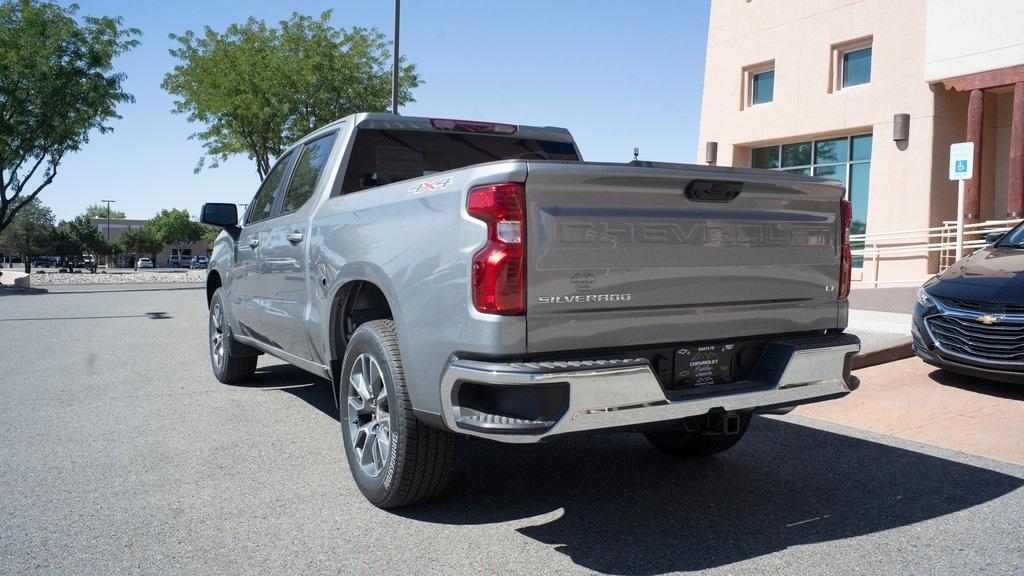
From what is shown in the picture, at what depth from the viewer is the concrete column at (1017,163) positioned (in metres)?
15.6

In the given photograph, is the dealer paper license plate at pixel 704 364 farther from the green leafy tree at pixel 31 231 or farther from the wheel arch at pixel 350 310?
the green leafy tree at pixel 31 231

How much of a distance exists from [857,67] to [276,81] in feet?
55.7

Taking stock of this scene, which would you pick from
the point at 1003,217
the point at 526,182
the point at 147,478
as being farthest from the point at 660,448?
the point at 1003,217

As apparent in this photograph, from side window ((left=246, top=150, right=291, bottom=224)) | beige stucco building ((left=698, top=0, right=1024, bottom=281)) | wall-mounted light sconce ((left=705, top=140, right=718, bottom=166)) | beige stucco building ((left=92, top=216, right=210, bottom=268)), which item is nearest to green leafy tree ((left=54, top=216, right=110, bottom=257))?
beige stucco building ((left=92, top=216, right=210, bottom=268))

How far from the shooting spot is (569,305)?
3211 millimetres

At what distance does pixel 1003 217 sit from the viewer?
17.2 meters

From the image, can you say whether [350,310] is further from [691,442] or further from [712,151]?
[712,151]

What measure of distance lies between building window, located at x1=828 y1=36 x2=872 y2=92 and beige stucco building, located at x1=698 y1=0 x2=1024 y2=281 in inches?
0.9

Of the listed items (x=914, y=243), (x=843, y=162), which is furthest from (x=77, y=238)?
(x=914, y=243)

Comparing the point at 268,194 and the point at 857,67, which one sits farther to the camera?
the point at 857,67

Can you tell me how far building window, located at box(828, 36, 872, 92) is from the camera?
18625mm

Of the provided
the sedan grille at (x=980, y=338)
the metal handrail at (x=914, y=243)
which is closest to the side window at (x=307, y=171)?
the sedan grille at (x=980, y=338)

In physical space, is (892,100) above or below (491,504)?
above

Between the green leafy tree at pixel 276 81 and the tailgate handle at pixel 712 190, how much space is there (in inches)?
948
